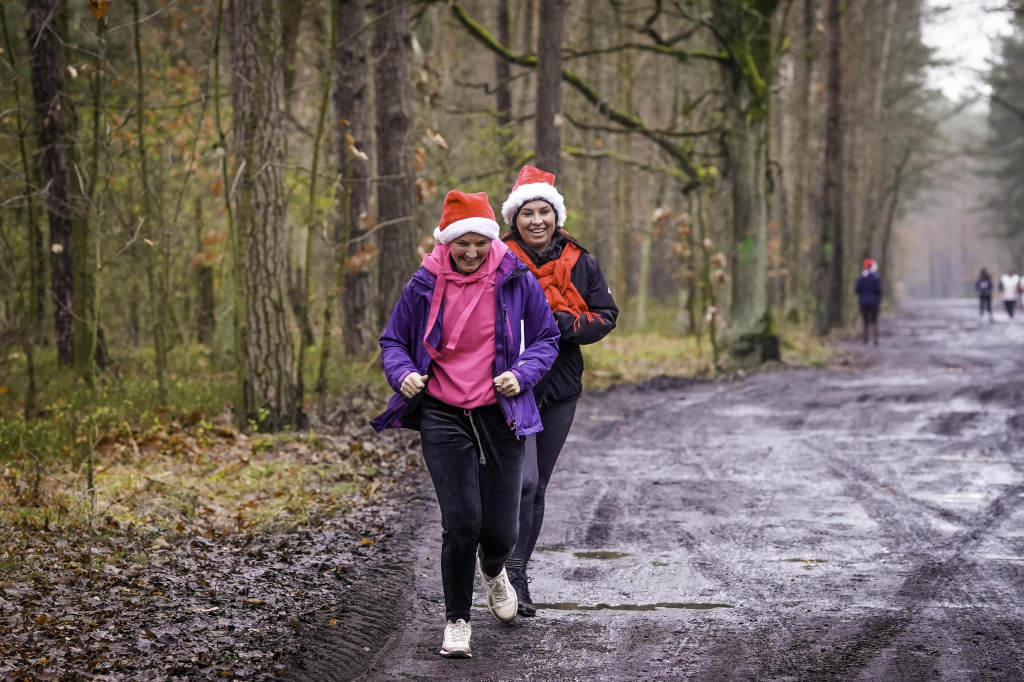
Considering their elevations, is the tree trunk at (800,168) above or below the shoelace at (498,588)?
above

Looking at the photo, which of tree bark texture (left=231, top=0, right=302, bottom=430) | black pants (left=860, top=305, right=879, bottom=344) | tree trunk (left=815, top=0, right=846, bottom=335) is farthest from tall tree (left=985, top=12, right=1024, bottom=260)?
tree bark texture (left=231, top=0, right=302, bottom=430)

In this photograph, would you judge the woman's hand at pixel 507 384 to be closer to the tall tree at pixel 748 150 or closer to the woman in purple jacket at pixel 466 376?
the woman in purple jacket at pixel 466 376

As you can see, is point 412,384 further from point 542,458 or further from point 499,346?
point 542,458

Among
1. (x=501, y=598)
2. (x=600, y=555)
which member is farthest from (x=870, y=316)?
(x=501, y=598)

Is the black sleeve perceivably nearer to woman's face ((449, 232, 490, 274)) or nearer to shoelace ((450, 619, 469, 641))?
Result: woman's face ((449, 232, 490, 274))

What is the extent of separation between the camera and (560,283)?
5688 mm

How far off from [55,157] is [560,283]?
11.9m

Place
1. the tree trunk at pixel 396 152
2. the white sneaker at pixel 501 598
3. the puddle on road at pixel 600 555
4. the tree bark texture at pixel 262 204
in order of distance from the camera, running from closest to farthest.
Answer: the white sneaker at pixel 501 598
the puddle on road at pixel 600 555
the tree bark texture at pixel 262 204
the tree trunk at pixel 396 152

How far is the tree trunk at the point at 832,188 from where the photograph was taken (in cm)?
2956

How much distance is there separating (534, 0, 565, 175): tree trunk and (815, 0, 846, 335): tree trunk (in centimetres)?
1413

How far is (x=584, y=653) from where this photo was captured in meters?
4.97

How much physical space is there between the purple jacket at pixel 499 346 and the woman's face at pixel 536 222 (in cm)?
63

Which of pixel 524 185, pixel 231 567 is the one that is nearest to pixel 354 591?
pixel 231 567

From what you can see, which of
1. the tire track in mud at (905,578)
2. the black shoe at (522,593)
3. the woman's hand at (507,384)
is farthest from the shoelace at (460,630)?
the tire track in mud at (905,578)
